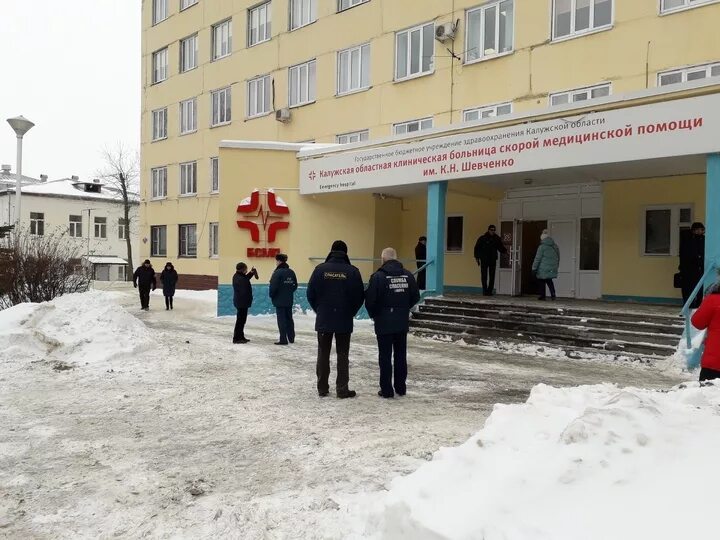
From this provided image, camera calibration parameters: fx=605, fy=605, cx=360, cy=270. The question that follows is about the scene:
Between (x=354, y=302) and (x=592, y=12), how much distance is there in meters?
11.7

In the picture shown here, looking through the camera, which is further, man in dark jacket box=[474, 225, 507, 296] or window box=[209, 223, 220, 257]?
window box=[209, 223, 220, 257]

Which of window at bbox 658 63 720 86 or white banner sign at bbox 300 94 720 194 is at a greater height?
window at bbox 658 63 720 86

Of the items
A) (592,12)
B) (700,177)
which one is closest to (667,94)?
(700,177)

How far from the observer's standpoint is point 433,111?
1783 centimetres

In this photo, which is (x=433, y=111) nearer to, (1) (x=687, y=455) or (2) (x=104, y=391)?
(2) (x=104, y=391)

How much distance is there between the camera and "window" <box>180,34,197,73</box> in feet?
90.9

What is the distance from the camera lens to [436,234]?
46.1 feet

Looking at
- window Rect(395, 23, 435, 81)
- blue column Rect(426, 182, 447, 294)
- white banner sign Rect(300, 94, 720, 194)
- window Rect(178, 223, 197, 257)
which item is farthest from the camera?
window Rect(178, 223, 197, 257)

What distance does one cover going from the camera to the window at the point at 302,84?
21.9 m

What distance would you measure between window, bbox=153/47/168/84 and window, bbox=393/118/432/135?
15864 millimetres

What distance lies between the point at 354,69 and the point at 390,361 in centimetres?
1540

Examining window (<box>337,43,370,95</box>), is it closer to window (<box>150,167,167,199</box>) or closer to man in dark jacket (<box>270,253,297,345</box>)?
man in dark jacket (<box>270,253,297,345</box>)

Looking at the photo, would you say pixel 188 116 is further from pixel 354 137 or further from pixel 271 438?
pixel 271 438

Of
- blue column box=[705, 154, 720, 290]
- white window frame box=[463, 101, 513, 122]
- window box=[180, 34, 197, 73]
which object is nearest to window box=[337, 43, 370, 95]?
white window frame box=[463, 101, 513, 122]
